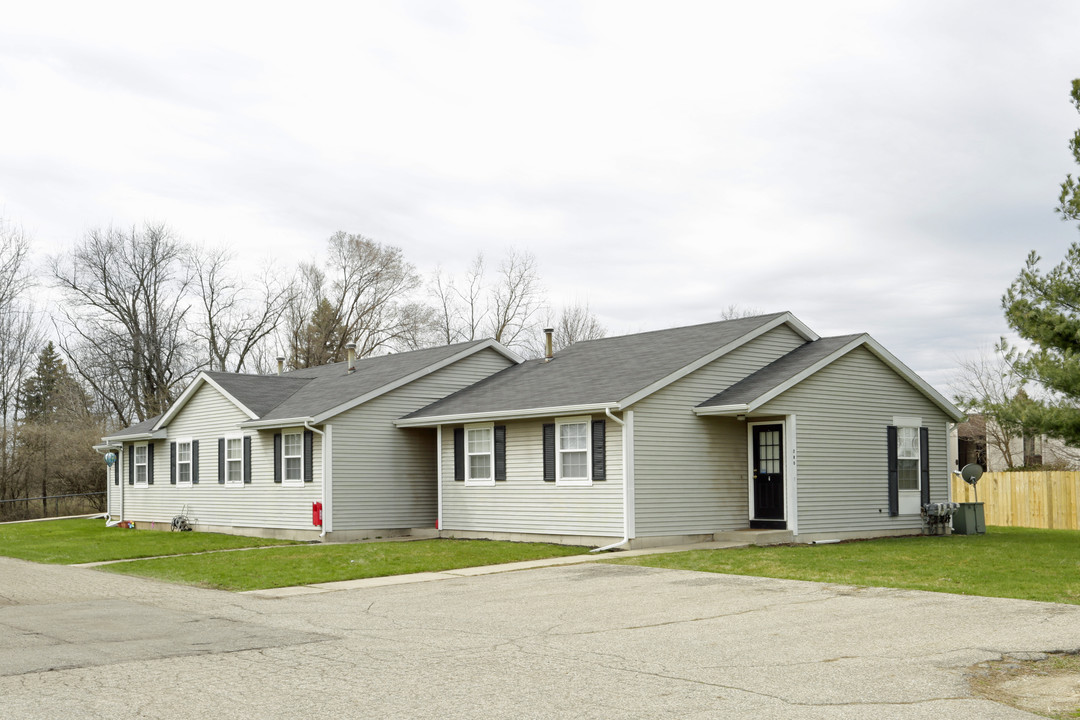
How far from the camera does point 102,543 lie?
78.1 feet

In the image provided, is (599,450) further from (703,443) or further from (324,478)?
(324,478)

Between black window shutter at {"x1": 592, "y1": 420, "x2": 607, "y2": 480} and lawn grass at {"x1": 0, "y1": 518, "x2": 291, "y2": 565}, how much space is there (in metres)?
8.07

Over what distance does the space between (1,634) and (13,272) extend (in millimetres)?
39233

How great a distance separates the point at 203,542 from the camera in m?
23.2

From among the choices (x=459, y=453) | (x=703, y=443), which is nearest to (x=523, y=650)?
(x=703, y=443)

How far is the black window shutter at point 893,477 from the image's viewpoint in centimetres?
2244

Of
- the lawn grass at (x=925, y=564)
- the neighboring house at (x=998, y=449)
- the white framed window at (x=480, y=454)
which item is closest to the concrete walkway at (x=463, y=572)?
the lawn grass at (x=925, y=564)

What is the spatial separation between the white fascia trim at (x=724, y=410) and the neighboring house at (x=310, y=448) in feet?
25.1

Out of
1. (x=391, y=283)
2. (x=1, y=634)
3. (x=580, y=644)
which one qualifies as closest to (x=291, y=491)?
(x=1, y=634)

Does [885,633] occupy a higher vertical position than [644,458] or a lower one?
lower

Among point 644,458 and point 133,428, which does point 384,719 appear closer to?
point 644,458

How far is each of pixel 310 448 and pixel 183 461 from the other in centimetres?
695

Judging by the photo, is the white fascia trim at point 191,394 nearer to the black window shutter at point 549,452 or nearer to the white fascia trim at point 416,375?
the white fascia trim at point 416,375

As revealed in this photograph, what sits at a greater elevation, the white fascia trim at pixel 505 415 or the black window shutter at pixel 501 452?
the white fascia trim at pixel 505 415
